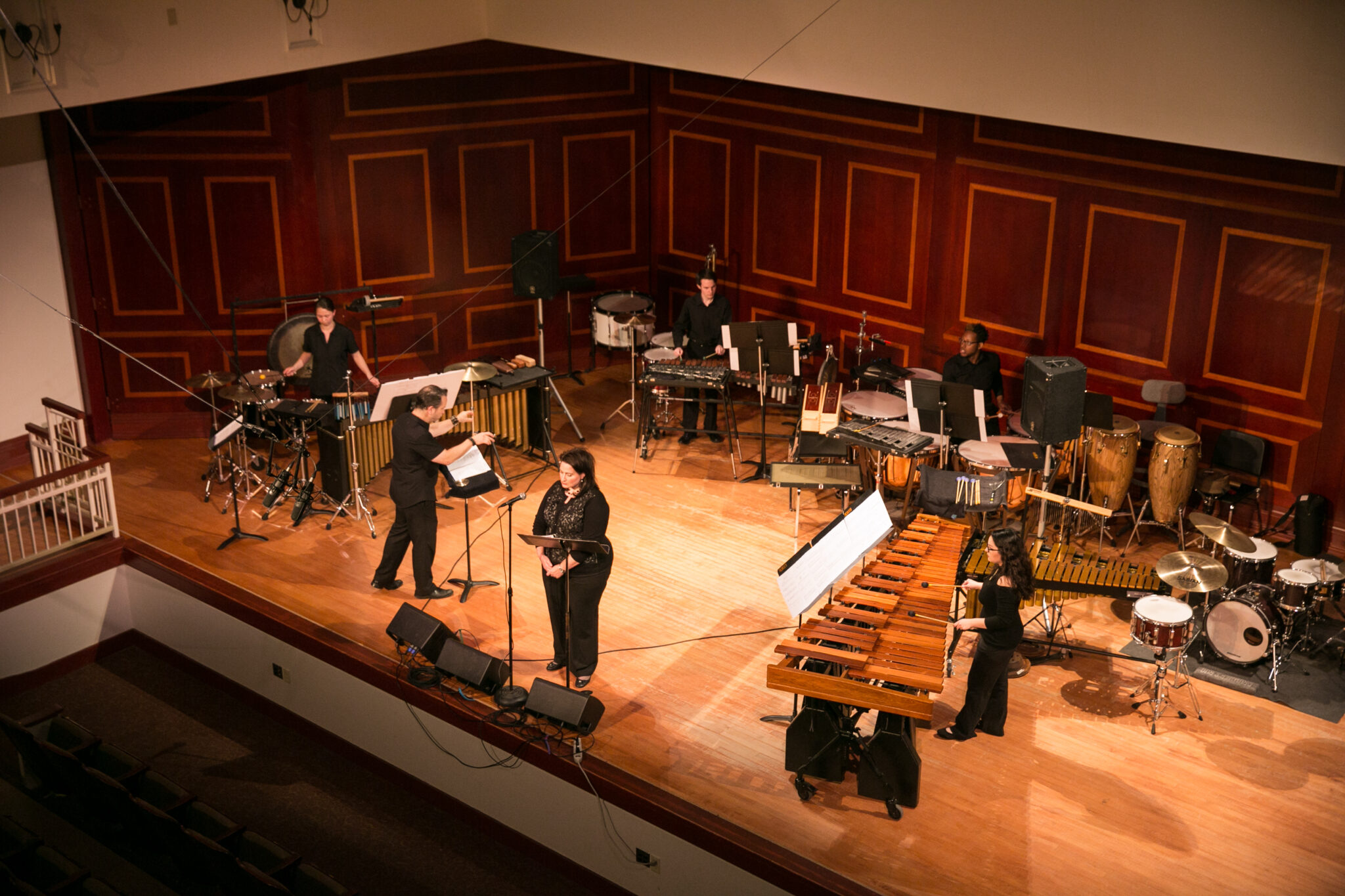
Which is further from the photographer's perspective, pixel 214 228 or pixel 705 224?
pixel 705 224

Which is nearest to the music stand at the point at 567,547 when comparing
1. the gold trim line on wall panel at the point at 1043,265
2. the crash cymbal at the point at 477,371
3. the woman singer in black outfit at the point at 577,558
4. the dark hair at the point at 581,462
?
the woman singer in black outfit at the point at 577,558

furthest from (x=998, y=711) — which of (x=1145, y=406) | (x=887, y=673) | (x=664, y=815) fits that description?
(x=1145, y=406)

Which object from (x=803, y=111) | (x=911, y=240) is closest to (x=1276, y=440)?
(x=911, y=240)

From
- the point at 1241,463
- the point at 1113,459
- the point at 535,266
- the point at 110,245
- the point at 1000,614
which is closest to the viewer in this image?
the point at 1000,614

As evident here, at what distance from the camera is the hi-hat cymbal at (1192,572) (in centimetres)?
680

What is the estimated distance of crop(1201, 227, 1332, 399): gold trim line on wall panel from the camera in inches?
323

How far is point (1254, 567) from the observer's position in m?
7.52

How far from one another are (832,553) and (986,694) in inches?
48.1

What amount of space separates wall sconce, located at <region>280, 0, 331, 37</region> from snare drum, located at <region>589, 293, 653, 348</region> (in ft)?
10.8

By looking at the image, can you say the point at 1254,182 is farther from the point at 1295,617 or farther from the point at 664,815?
the point at 664,815

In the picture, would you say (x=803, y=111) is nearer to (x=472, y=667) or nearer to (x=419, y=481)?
(x=419, y=481)

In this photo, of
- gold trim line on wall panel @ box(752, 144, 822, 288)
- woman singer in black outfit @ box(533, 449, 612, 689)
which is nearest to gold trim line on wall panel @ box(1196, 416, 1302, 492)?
gold trim line on wall panel @ box(752, 144, 822, 288)

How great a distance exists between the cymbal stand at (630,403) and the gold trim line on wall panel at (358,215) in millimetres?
1840

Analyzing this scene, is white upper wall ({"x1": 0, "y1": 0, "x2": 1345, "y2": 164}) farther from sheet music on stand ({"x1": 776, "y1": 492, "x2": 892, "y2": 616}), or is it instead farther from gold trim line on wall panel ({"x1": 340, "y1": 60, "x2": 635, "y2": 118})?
sheet music on stand ({"x1": 776, "y1": 492, "x2": 892, "y2": 616})
